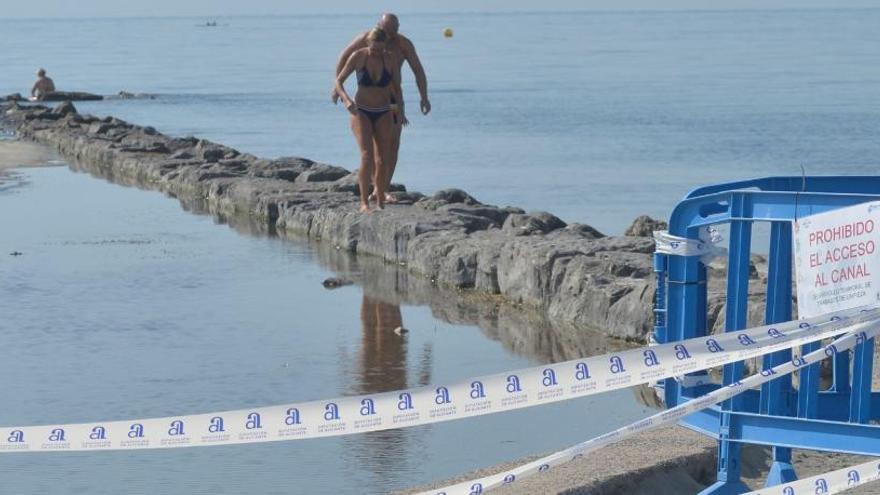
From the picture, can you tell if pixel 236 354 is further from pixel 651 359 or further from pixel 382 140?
pixel 651 359

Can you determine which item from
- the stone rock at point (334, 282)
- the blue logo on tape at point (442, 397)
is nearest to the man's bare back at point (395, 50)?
the stone rock at point (334, 282)

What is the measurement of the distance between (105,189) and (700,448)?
1397cm

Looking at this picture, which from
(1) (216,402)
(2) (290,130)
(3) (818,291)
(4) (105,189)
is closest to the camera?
(3) (818,291)

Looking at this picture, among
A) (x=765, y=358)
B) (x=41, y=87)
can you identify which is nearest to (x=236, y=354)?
(x=765, y=358)

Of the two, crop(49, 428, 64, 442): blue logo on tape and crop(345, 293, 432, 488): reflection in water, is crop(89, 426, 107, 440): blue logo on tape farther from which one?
crop(345, 293, 432, 488): reflection in water

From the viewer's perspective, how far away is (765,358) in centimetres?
605

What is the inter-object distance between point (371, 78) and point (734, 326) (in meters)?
7.96

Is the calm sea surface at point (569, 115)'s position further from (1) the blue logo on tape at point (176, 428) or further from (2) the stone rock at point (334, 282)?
(1) the blue logo on tape at point (176, 428)

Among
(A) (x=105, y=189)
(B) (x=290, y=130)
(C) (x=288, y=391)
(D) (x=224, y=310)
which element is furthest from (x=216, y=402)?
(B) (x=290, y=130)

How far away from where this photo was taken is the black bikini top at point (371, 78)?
13.7 meters

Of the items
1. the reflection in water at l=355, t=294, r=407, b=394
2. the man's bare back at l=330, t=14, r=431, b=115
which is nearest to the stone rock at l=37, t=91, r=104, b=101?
the man's bare back at l=330, t=14, r=431, b=115

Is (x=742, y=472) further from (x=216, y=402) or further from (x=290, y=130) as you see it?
(x=290, y=130)

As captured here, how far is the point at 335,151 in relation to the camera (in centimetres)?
2895

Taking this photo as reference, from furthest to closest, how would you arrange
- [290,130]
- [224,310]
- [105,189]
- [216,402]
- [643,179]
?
1. [290,130]
2. [643,179]
3. [105,189]
4. [224,310]
5. [216,402]
